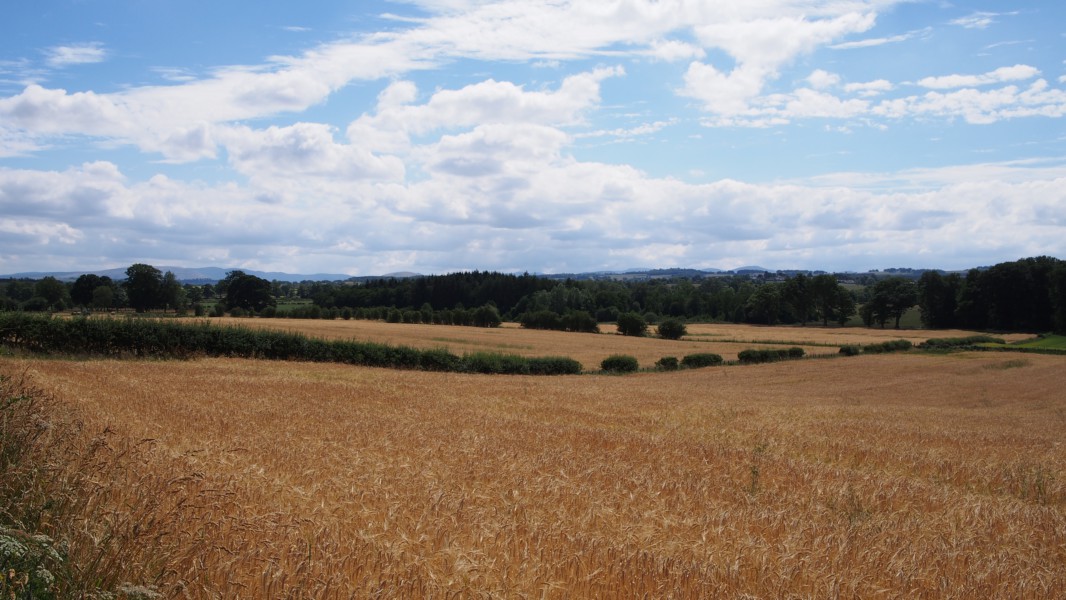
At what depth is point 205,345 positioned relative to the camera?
1666 inches

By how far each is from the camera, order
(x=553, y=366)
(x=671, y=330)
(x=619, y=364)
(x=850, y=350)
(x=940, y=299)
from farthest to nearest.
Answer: (x=940, y=299) → (x=671, y=330) → (x=850, y=350) → (x=619, y=364) → (x=553, y=366)

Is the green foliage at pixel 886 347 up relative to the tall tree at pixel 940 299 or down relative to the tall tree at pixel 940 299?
down

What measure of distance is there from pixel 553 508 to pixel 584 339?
271 feet

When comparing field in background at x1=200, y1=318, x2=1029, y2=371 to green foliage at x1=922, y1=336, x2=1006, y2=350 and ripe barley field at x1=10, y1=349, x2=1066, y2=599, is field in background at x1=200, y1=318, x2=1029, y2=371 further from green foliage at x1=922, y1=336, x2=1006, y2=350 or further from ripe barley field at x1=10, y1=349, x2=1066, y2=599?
ripe barley field at x1=10, y1=349, x2=1066, y2=599

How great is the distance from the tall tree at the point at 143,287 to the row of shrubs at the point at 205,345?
116ft

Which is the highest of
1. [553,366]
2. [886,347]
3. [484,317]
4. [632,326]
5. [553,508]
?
[553,508]

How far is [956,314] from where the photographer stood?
401ft

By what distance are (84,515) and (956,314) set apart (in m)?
140

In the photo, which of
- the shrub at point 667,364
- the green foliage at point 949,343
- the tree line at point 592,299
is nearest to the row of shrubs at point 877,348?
the green foliage at point 949,343

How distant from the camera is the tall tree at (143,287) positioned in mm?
73500

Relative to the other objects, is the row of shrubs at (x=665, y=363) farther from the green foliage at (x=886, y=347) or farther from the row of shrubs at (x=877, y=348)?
the green foliage at (x=886, y=347)

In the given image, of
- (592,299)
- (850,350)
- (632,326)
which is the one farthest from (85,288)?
(592,299)

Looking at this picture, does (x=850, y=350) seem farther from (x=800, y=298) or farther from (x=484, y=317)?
(x=800, y=298)

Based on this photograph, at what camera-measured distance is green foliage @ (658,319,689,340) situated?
99188mm
